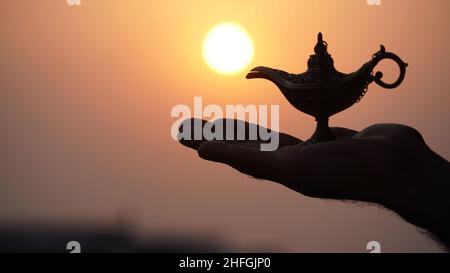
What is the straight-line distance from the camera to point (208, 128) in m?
4.92

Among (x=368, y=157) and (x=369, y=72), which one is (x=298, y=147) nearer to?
(x=368, y=157)

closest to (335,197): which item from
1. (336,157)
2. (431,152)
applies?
(336,157)

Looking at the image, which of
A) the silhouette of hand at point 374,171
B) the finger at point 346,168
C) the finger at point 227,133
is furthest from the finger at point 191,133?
the finger at point 346,168

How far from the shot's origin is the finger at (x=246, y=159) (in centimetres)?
401

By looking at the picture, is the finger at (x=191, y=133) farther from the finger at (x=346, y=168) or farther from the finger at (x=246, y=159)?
the finger at (x=346, y=168)

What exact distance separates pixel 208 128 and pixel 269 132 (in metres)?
0.52

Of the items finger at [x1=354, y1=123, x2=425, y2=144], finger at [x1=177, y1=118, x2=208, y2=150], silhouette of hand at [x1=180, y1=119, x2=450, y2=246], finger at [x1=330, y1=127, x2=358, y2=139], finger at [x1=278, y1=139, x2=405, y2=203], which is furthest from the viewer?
finger at [x1=330, y1=127, x2=358, y2=139]

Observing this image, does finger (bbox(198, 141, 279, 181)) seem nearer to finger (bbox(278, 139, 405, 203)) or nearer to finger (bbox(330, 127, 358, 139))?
finger (bbox(278, 139, 405, 203))

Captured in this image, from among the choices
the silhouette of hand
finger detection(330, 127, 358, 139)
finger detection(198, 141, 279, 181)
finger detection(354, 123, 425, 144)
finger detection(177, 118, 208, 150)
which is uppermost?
finger detection(330, 127, 358, 139)

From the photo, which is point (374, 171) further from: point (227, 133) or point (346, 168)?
point (227, 133)

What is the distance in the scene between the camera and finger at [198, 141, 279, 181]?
13.2 ft

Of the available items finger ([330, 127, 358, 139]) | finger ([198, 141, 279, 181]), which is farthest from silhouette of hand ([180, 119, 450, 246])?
finger ([330, 127, 358, 139])

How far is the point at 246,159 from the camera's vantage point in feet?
13.2

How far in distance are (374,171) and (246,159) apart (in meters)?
0.76
